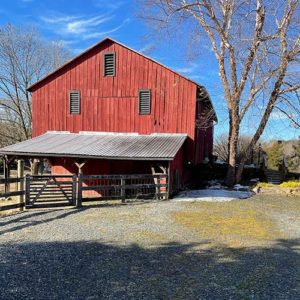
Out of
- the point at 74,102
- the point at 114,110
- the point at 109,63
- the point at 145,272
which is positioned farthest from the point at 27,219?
the point at 109,63

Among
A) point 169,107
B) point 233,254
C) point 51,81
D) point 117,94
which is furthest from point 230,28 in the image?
point 233,254

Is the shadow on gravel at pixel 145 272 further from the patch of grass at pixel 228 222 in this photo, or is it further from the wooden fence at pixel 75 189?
the wooden fence at pixel 75 189

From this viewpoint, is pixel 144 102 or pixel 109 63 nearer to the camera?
pixel 144 102

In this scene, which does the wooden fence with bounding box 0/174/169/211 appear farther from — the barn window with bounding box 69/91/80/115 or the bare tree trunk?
the bare tree trunk

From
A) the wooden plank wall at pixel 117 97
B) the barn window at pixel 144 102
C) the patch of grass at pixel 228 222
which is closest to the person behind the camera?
the patch of grass at pixel 228 222

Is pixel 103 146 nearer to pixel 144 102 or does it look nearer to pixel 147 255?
pixel 144 102

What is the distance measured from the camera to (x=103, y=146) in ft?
52.0

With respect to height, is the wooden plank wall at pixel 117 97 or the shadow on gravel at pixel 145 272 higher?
the wooden plank wall at pixel 117 97

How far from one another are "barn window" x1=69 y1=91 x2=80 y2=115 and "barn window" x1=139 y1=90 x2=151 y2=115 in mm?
3536

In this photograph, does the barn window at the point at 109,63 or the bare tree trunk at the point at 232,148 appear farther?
the bare tree trunk at the point at 232,148

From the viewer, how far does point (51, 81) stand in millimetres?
19219

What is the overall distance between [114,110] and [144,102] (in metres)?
1.70

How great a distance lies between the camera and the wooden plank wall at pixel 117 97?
17359 mm

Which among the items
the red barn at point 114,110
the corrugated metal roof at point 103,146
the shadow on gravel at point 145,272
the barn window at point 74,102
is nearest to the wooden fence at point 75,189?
the corrugated metal roof at point 103,146
